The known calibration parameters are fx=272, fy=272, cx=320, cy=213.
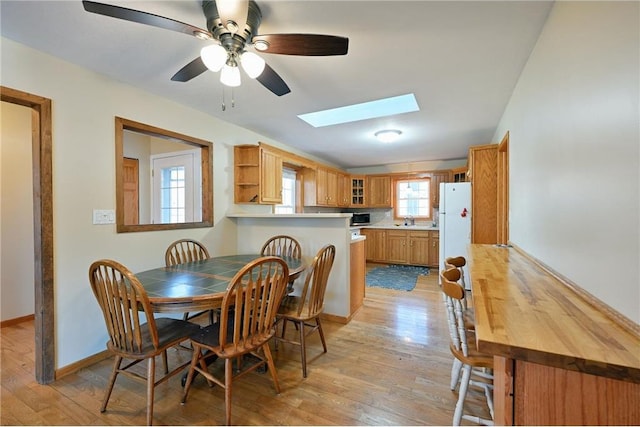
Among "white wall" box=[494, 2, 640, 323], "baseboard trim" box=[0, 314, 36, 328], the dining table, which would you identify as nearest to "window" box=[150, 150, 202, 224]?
the dining table

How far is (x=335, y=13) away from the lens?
1510 millimetres

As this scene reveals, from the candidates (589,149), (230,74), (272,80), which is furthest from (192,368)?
(589,149)

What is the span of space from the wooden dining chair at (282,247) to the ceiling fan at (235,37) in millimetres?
1775

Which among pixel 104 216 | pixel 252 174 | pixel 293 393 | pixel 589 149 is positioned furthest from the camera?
pixel 252 174

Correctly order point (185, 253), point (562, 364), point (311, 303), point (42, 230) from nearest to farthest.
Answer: point (562, 364), point (42, 230), point (311, 303), point (185, 253)

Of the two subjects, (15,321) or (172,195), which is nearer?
(15,321)

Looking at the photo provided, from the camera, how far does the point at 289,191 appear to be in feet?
16.5

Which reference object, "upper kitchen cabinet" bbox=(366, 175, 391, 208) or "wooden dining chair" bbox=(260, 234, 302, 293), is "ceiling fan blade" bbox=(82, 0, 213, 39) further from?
"upper kitchen cabinet" bbox=(366, 175, 391, 208)

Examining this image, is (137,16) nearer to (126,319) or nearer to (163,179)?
(126,319)

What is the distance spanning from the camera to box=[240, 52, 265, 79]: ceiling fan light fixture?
1.51 m

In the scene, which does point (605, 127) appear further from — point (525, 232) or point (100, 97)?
point (100, 97)

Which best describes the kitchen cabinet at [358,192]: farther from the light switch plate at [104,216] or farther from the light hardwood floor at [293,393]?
the light switch plate at [104,216]

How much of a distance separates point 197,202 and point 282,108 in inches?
61.0

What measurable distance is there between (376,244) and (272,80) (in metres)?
4.72
